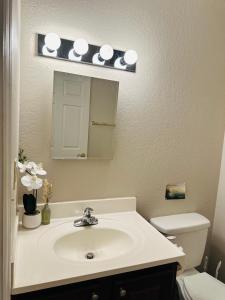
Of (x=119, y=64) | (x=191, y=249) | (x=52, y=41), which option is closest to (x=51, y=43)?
(x=52, y=41)

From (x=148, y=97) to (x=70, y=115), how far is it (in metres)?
0.53

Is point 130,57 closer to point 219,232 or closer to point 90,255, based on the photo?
point 90,255

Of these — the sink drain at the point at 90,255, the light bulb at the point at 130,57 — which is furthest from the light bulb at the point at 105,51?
the sink drain at the point at 90,255

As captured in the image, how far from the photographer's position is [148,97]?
4.95 feet

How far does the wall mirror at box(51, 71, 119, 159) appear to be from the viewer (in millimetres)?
1299

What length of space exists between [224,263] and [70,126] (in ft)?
5.25

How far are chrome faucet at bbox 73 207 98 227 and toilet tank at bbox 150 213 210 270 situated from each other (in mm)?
473

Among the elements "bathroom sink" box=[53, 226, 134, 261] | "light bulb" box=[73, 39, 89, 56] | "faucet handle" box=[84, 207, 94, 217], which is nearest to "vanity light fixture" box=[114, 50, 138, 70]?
"light bulb" box=[73, 39, 89, 56]

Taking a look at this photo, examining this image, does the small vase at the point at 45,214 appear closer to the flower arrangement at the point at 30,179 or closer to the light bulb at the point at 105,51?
the flower arrangement at the point at 30,179

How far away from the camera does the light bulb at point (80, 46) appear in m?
1.25

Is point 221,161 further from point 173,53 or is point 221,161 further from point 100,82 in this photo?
point 100,82

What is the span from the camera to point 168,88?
1.56 m

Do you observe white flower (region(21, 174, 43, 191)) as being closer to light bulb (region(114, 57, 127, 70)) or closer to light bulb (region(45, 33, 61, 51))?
light bulb (region(45, 33, 61, 51))

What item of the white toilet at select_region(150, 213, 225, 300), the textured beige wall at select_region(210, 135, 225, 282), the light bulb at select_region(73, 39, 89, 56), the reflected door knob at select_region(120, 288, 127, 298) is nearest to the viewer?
the reflected door knob at select_region(120, 288, 127, 298)
